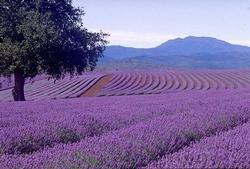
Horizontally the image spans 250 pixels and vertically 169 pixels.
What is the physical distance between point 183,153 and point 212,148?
36cm

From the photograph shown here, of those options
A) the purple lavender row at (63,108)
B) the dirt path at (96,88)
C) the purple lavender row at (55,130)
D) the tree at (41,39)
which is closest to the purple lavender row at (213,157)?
the purple lavender row at (55,130)

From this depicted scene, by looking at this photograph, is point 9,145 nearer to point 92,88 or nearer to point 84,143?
point 84,143

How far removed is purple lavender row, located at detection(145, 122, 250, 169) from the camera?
287 cm

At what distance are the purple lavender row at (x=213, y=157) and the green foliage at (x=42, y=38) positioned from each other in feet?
47.1

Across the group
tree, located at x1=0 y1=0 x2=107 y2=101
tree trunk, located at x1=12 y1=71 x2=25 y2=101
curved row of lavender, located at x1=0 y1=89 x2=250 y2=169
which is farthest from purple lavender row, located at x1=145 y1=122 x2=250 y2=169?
tree trunk, located at x1=12 y1=71 x2=25 y2=101

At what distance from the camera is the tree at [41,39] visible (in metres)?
17.5

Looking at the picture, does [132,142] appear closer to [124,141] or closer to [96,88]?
[124,141]

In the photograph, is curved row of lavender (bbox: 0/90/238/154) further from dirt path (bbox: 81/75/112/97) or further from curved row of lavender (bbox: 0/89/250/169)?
dirt path (bbox: 81/75/112/97)

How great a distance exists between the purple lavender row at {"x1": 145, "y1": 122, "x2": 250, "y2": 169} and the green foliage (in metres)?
14.4

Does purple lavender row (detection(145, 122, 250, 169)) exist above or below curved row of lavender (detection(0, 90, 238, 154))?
above

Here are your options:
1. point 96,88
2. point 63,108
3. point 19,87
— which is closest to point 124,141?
point 63,108

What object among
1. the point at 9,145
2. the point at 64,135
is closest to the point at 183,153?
the point at 9,145

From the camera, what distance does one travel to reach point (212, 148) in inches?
137

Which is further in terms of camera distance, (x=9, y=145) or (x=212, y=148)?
(x=9, y=145)
